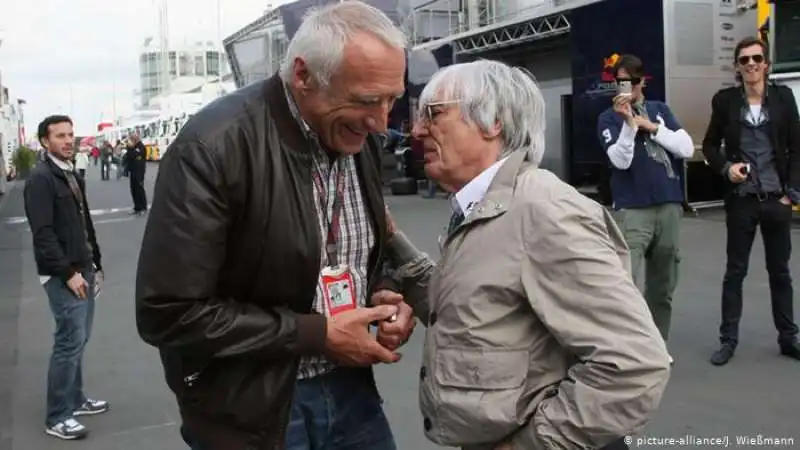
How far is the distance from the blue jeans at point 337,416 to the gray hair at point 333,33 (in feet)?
2.66

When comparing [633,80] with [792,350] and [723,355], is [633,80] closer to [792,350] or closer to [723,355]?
[723,355]

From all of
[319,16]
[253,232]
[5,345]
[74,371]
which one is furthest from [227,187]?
[5,345]

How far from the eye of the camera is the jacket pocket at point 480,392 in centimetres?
184

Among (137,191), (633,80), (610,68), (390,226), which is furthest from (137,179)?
(390,226)

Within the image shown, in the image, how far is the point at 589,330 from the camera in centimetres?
175

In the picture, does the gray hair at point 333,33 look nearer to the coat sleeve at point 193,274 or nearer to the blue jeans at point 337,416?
the coat sleeve at point 193,274

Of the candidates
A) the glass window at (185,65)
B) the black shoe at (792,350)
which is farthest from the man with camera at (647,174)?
the glass window at (185,65)

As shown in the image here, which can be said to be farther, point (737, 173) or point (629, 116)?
point (737, 173)

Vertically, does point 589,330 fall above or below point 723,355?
above

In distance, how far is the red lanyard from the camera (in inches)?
82.0

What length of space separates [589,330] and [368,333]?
540 millimetres

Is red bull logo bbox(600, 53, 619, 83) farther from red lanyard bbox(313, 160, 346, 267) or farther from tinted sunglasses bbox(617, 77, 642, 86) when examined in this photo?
red lanyard bbox(313, 160, 346, 267)

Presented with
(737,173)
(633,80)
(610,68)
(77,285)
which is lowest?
(77,285)

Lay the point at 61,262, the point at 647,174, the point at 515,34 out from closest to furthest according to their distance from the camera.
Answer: the point at 61,262, the point at 647,174, the point at 515,34
